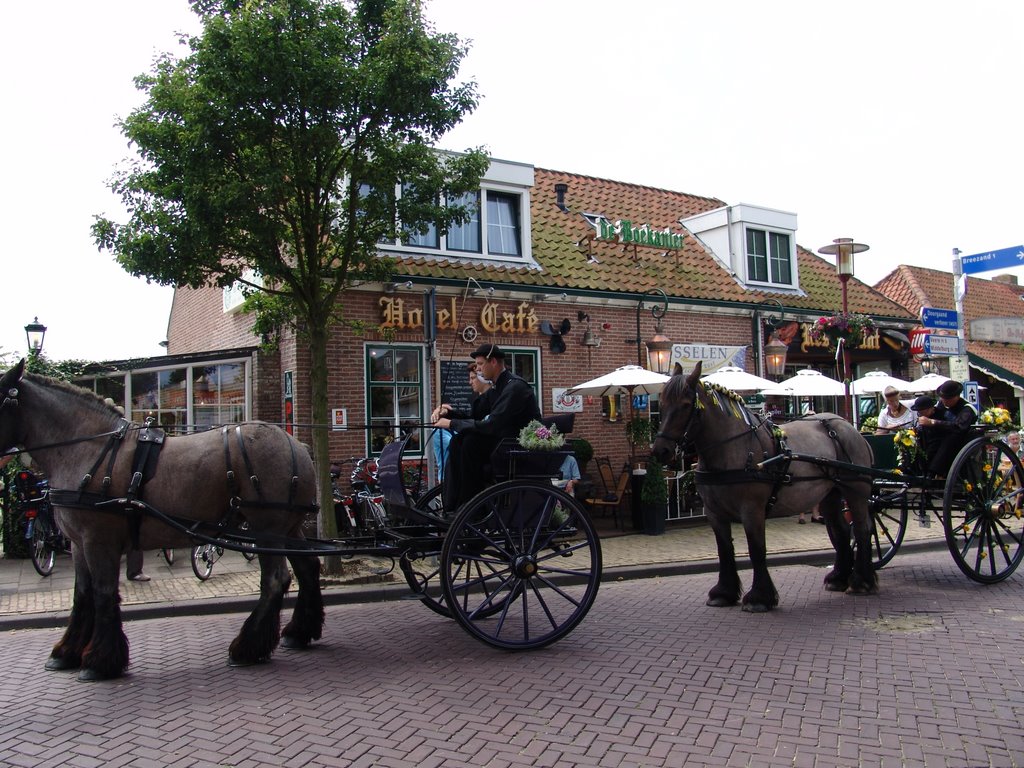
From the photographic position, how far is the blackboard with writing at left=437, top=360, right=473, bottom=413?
11.4 m

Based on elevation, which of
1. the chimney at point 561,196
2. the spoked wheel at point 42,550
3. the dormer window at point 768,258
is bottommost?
the spoked wheel at point 42,550

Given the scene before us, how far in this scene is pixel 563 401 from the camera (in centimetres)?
1238

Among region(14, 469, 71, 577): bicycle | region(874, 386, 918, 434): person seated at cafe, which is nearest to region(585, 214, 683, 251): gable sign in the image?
region(874, 386, 918, 434): person seated at cafe

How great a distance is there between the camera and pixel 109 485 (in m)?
4.88

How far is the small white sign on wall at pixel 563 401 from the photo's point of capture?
40.4ft

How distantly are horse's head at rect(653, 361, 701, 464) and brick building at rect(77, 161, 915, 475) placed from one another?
3635mm

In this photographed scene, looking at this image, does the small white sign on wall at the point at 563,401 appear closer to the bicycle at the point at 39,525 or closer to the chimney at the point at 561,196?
the chimney at the point at 561,196

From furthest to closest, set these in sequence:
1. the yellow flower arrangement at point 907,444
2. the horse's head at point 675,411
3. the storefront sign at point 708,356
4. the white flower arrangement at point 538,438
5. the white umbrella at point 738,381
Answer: the storefront sign at point 708,356 < the white umbrella at point 738,381 < the yellow flower arrangement at point 907,444 < the horse's head at point 675,411 < the white flower arrangement at point 538,438

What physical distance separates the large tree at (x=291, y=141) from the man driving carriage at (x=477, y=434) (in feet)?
8.90

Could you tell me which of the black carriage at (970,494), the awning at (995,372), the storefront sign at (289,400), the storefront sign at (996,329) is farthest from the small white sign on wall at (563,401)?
the storefront sign at (996,329)

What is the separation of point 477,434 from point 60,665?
129 inches

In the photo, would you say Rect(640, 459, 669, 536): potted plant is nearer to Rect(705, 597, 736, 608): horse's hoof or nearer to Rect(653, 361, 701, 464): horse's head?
Rect(705, 597, 736, 608): horse's hoof

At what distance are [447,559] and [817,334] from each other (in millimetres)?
11338

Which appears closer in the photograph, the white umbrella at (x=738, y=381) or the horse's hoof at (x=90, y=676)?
the horse's hoof at (x=90, y=676)
